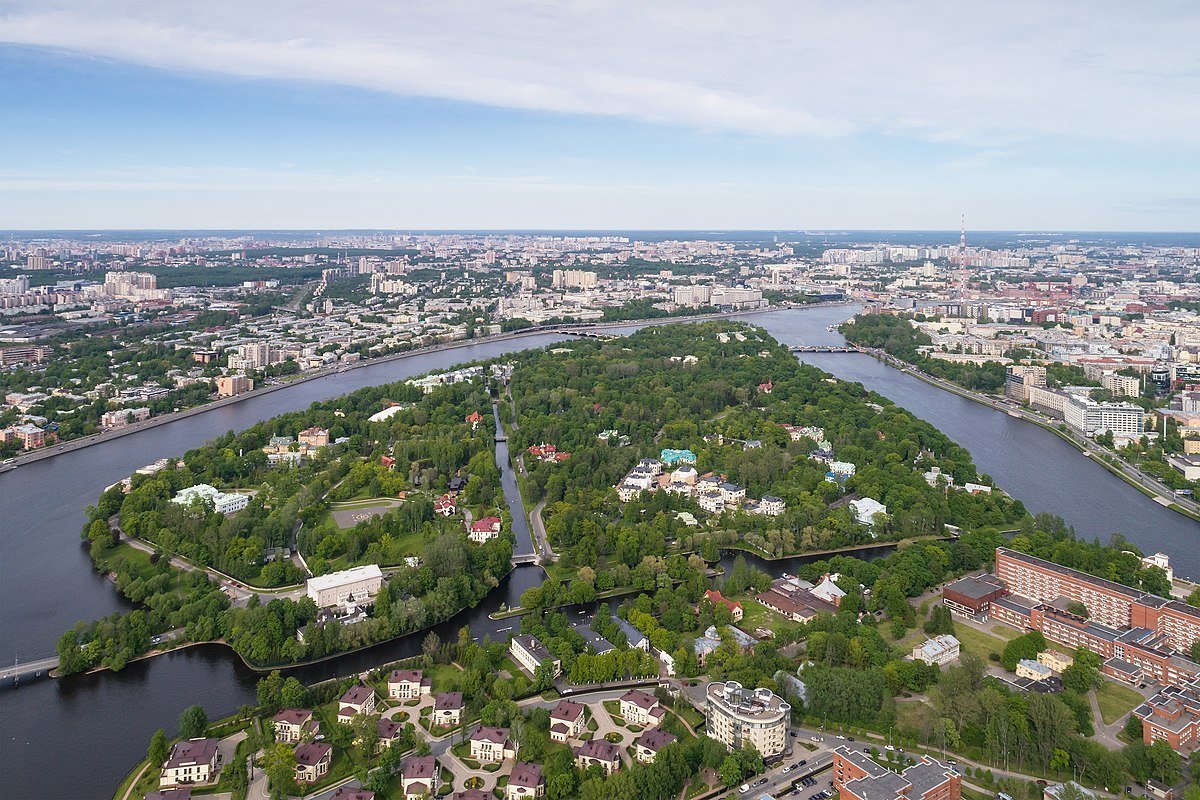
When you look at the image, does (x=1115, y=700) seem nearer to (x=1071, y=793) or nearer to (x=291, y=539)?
(x=1071, y=793)

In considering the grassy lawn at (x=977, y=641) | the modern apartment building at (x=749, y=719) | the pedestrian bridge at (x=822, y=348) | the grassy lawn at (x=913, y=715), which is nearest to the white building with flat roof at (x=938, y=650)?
the grassy lawn at (x=977, y=641)

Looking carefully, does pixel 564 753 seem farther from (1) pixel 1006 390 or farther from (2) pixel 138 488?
(1) pixel 1006 390

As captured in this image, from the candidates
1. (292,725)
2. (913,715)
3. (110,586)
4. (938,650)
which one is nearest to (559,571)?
(292,725)

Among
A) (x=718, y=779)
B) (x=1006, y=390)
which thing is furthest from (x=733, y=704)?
(x=1006, y=390)

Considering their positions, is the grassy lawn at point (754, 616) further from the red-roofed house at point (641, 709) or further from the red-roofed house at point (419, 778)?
the red-roofed house at point (419, 778)

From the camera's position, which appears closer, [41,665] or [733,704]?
[733,704]
